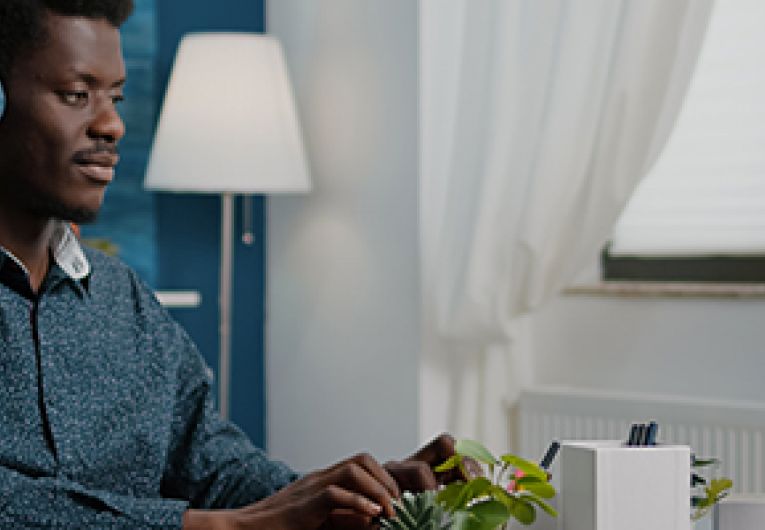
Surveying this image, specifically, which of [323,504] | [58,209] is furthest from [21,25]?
[323,504]

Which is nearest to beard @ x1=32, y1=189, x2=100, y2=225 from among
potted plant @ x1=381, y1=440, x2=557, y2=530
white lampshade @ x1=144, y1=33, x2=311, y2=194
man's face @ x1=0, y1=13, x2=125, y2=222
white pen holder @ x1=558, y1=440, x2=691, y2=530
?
man's face @ x1=0, y1=13, x2=125, y2=222

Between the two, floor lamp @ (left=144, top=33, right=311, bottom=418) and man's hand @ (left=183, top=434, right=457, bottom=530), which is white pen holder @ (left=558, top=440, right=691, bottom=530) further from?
floor lamp @ (left=144, top=33, right=311, bottom=418)

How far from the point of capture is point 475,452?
3.94ft

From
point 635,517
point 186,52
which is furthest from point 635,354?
point 635,517

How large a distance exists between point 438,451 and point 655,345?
5.92 ft

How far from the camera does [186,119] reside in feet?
10.8

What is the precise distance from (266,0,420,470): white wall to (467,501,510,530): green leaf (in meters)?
2.13

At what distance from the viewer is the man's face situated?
146 centimetres

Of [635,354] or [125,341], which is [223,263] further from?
[125,341]

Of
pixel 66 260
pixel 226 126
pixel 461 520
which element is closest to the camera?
pixel 461 520

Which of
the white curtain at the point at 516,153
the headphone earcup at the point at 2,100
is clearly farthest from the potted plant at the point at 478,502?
the white curtain at the point at 516,153

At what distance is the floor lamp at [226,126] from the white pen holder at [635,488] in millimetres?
2176

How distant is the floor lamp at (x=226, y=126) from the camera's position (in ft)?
10.7

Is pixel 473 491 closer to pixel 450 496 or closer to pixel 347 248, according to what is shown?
pixel 450 496
